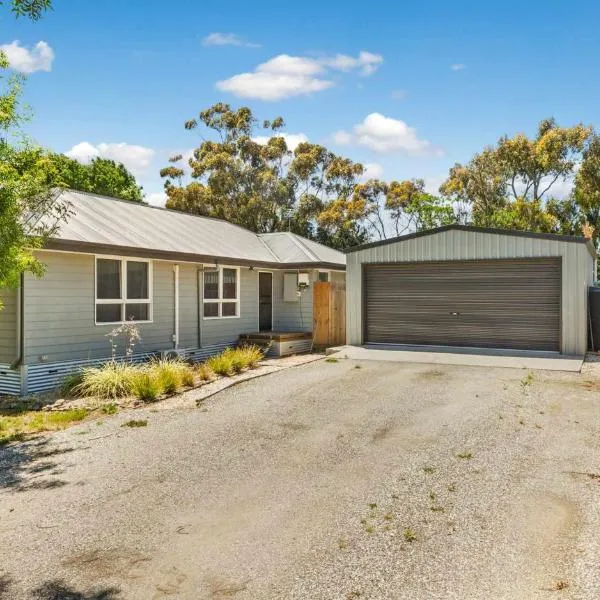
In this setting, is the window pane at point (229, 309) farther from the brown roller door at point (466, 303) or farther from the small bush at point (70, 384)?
the small bush at point (70, 384)

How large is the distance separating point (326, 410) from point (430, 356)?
586 cm

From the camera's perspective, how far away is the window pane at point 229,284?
15352 mm

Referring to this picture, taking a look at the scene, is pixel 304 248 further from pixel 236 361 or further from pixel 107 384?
pixel 107 384

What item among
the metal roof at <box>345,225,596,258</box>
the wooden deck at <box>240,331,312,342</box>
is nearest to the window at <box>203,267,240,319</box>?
the wooden deck at <box>240,331,312,342</box>

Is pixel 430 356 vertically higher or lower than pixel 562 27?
lower

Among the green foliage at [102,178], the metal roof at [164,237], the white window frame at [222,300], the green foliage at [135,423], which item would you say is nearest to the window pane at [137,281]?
the metal roof at [164,237]

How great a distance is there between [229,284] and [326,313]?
3.15 meters

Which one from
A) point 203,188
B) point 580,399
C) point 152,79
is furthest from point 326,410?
point 203,188

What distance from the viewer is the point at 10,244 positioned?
7.04 meters

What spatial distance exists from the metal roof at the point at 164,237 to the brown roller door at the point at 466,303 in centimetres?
251

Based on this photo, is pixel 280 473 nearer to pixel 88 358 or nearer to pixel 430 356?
pixel 88 358

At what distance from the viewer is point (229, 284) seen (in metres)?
15.5

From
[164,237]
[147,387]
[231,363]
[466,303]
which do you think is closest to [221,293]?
[164,237]

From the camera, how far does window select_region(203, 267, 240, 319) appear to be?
48.1 feet
